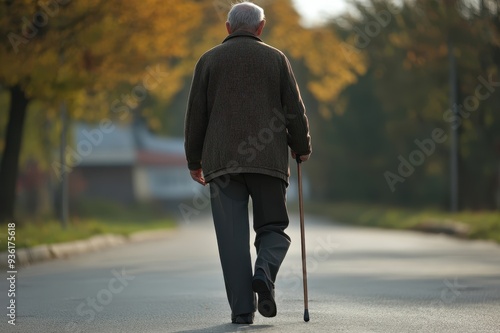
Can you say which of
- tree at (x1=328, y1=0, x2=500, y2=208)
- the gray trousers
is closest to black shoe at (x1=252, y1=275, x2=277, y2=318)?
the gray trousers

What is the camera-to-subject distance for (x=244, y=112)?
8289 mm

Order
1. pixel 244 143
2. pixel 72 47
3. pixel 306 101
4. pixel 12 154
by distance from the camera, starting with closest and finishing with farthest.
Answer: pixel 244 143 < pixel 72 47 < pixel 12 154 < pixel 306 101

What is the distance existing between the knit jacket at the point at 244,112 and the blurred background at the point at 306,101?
9946 mm

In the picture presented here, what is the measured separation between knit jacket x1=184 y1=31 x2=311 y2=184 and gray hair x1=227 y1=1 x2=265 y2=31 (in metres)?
0.12

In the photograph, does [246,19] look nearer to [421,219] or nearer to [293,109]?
[293,109]

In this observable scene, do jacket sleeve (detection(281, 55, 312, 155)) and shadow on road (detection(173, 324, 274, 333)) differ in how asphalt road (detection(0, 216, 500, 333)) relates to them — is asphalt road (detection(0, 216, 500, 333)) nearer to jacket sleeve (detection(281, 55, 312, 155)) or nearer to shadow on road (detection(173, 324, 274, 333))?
shadow on road (detection(173, 324, 274, 333))

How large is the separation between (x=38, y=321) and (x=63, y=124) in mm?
15021

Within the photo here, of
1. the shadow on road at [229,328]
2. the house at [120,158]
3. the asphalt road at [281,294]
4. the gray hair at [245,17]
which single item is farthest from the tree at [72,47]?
the house at [120,158]

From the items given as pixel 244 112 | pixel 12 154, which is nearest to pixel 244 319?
pixel 244 112

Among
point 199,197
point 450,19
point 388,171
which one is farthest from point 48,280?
point 199,197

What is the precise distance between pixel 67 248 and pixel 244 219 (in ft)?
35.8

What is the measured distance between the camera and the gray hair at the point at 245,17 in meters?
8.59

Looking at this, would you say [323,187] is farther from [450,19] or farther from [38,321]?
[38,321]

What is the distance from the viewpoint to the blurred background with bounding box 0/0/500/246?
20453 mm
